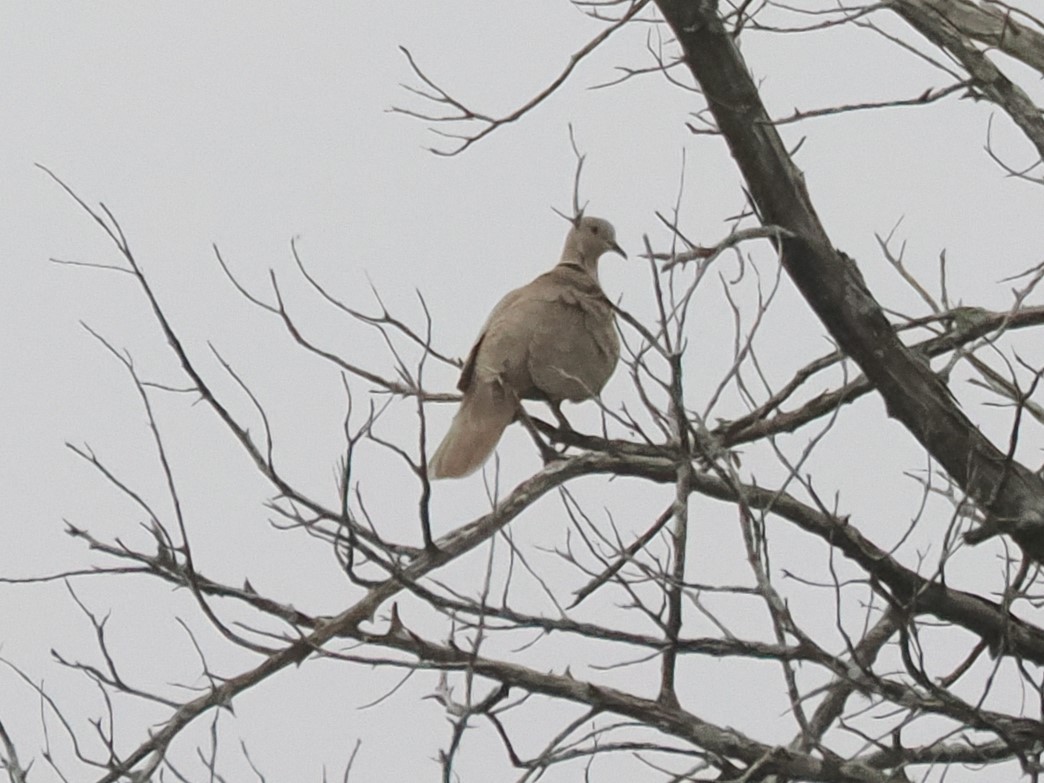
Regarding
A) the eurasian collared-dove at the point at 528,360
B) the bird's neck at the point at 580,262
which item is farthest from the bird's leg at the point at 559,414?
the bird's neck at the point at 580,262

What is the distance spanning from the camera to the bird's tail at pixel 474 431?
5.57 metres

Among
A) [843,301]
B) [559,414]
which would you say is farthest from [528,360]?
[843,301]

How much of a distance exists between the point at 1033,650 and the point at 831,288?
1.23 metres

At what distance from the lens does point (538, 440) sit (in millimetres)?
Result: 5160

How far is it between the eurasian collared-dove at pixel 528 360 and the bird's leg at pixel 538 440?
0.07m

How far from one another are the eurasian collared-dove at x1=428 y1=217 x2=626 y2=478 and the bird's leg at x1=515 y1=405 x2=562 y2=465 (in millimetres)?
69

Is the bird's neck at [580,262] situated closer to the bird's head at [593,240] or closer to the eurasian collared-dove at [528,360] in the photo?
the bird's head at [593,240]

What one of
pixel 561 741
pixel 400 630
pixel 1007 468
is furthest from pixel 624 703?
pixel 1007 468

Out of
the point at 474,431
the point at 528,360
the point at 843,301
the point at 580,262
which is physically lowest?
the point at 843,301

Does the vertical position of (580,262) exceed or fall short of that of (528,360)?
it exceeds it

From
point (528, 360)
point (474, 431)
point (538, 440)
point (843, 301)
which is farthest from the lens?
point (528, 360)

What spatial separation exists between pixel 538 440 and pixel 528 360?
0.78 m

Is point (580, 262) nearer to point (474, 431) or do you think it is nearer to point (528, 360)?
point (528, 360)

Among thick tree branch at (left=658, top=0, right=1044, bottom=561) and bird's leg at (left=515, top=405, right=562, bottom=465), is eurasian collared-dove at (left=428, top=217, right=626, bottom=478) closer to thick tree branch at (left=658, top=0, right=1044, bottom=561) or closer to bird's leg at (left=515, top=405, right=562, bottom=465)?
bird's leg at (left=515, top=405, right=562, bottom=465)
